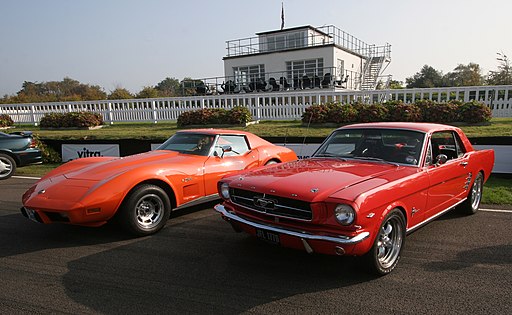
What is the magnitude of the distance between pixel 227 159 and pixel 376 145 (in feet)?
8.25

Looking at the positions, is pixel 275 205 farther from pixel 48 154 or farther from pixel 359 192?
pixel 48 154

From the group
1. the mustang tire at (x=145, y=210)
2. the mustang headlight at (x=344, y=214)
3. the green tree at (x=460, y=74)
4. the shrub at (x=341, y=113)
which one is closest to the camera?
the mustang headlight at (x=344, y=214)

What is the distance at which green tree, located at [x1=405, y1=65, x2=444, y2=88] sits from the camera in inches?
2722

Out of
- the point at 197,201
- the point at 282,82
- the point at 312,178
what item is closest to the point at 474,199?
the point at 312,178

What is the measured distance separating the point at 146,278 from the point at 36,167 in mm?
9495

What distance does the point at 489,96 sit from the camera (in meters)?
13.5

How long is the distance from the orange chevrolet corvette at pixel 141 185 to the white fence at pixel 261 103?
979cm

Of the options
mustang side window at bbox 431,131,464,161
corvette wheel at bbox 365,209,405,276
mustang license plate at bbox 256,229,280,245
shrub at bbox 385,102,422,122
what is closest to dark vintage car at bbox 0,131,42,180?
mustang license plate at bbox 256,229,280,245

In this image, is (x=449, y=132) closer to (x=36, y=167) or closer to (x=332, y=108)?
(x=332, y=108)

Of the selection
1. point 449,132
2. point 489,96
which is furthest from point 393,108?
point 449,132

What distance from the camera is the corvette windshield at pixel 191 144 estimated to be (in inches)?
235

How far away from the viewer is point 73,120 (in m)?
18.3

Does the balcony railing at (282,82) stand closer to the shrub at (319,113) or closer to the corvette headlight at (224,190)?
the shrub at (319,113)

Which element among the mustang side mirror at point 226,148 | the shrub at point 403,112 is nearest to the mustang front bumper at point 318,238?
the mustang side mirror at point 226,148
